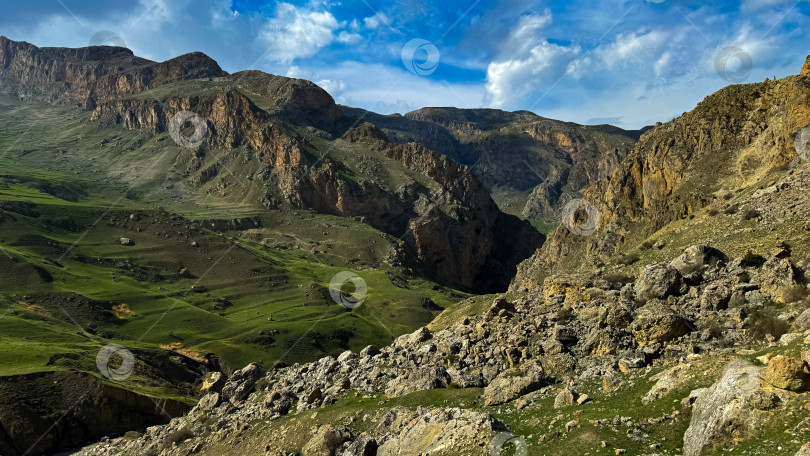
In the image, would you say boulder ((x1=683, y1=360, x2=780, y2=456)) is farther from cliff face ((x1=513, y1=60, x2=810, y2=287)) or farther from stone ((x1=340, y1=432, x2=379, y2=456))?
cliff face ((x1=513, y1=60, x2=810, y2=287))

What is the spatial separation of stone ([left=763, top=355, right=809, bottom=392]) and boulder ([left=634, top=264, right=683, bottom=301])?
1356 centimetres

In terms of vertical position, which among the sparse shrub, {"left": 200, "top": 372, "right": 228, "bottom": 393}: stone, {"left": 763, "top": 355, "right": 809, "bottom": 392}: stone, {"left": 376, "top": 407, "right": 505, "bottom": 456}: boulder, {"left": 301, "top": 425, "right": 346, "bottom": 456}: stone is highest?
the sparse shrub

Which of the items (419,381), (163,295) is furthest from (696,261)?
(163,295)

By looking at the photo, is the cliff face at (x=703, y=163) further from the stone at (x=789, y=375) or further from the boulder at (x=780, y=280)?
the stone at (x=789, y=375)

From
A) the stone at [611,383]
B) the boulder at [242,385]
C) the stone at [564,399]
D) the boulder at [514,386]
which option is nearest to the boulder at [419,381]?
the boulder at [514,386]

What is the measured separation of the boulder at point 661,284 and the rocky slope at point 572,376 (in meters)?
0.08

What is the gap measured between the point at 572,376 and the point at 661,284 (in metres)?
8.12

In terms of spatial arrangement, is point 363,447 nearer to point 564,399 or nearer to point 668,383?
point 564,399

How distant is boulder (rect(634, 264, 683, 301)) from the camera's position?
94.3ft

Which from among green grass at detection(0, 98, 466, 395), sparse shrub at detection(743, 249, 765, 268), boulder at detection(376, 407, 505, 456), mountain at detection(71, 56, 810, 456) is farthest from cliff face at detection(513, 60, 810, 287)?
green grass at detection(0, 98, 466, 395)

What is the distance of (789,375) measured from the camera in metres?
15.0

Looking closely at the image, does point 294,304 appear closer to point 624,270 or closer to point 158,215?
point 158,215

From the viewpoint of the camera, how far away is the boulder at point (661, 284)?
28.7 metres

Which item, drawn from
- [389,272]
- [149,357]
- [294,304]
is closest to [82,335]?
[149,357]
